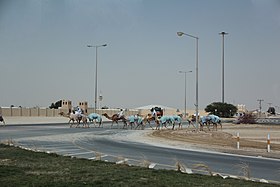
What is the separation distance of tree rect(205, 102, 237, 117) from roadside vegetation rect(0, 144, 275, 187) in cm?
10663

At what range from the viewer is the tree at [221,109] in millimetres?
119562

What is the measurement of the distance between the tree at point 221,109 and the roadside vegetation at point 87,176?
10663 cm

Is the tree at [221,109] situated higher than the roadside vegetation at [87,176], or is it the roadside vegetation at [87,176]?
the tree at [221,109]

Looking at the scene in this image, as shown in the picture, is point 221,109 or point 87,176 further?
point 221,109

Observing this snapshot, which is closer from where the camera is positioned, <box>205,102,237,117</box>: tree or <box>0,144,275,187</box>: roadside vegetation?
<box>0,144,275,187</box>: roadside vegetation

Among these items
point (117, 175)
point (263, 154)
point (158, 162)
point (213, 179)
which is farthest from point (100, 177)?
point (263, 154)

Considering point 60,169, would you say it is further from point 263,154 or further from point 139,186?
point 263,154

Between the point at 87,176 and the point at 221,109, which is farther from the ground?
the point at 221,109

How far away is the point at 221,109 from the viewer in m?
122

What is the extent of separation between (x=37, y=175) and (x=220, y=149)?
15613mm

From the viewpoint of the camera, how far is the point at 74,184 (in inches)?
398

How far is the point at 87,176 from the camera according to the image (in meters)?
11.4

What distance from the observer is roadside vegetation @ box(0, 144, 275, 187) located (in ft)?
34.1

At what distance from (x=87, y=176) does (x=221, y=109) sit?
114 metres
